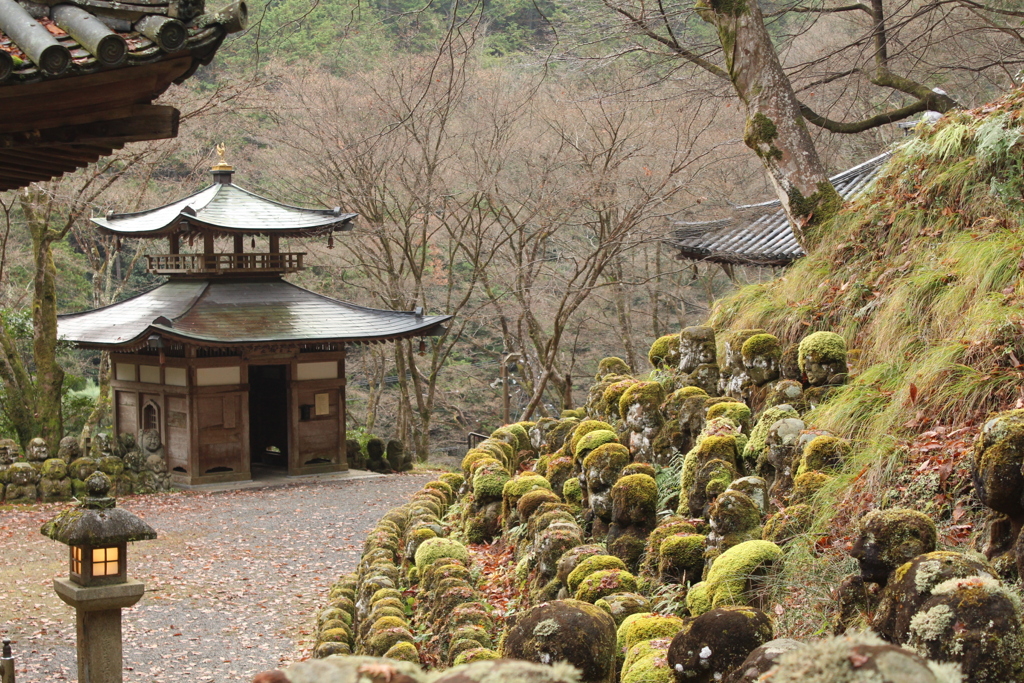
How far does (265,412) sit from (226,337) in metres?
3.96

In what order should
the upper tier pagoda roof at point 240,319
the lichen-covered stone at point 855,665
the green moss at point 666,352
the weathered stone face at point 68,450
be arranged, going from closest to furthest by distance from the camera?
the lichen-covered stone at point 855,665
the green moss at point 666,352
the weathered stone face at point 68,450
the upper tier pagoda roof at point 240,319

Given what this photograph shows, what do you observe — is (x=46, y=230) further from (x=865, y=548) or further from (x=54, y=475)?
(x=865, y=548)

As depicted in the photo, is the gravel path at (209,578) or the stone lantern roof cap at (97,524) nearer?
the stone lantern roof cap at (97,524)

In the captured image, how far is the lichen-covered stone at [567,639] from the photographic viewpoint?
3.32 meters

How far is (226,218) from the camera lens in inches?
698

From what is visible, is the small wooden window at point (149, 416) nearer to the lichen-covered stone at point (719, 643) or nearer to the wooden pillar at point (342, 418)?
the wooden pillar at point (342, 418)

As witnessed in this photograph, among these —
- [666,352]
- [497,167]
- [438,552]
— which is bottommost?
[438,552]

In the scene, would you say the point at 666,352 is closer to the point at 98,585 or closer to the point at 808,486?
the point at 808,486

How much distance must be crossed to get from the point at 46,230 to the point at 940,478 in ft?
57.7

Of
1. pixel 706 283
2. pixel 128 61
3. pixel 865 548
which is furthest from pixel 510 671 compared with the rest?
pixel 706 283

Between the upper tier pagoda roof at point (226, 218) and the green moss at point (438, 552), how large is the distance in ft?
36.8

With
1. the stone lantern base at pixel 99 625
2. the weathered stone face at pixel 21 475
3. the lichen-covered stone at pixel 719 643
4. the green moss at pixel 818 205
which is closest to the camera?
the lichen-covered stone at pixel 719 643

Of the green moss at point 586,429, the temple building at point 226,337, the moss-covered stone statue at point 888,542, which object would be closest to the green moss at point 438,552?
the green moss at point 586,429

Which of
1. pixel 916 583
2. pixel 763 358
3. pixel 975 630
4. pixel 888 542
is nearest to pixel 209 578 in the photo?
pixel 763 358
